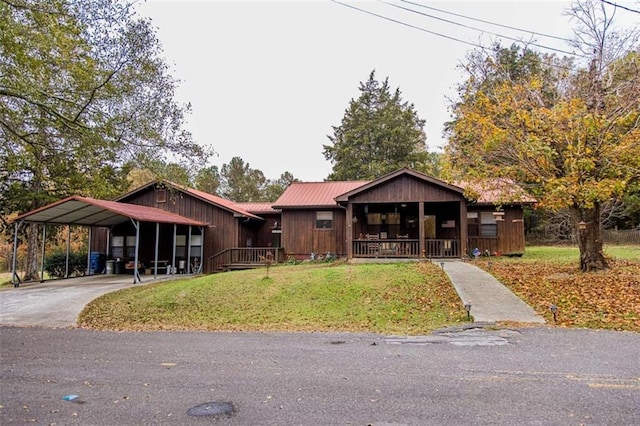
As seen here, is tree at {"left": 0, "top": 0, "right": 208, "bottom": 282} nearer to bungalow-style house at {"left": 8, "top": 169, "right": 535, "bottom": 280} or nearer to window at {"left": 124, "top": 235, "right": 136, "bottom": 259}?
bungalow-style house at {"left": 8, "top": 169, "right": 535, "bottom": 280}

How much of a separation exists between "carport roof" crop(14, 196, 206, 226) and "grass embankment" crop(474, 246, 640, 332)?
43.6 ft

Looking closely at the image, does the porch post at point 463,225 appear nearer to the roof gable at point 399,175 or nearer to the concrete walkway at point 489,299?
the roof gable at point 399,175

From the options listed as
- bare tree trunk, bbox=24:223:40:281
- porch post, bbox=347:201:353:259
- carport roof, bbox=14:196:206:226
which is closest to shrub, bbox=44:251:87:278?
bare tree trunk, bbox=24:223:40:281

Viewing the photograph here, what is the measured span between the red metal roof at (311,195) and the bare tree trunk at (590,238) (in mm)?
10286

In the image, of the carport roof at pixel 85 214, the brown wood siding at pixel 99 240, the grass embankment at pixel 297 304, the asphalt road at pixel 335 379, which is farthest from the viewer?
the brown wood siding at pixel 99 240

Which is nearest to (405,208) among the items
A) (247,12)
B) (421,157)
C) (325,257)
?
(325,257)

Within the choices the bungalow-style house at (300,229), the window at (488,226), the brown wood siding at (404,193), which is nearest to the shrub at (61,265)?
the bungalow-style house at (300,229)

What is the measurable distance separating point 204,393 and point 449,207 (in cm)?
1804

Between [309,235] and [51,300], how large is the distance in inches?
454

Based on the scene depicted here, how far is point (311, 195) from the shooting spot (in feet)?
74.6

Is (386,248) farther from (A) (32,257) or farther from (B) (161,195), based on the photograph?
(A) (32,257)

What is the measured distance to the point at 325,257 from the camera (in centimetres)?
2081

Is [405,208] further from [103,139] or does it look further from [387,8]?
[103,139]

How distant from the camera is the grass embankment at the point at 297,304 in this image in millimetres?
9484
